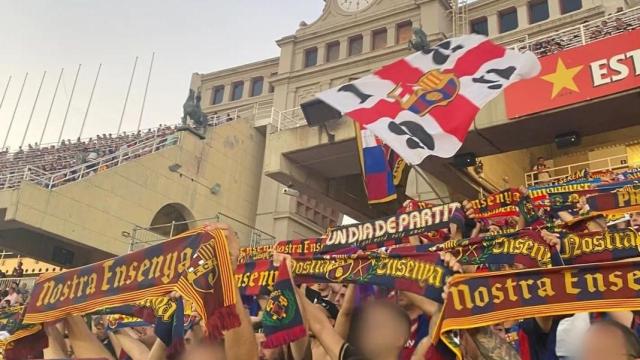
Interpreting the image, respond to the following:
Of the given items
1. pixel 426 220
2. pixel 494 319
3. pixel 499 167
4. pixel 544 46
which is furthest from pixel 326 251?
pixel 499 167

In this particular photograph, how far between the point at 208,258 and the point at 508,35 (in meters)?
25.7

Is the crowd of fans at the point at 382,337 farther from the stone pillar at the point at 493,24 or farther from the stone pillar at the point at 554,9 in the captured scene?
the stone pillar at the point at 493,24

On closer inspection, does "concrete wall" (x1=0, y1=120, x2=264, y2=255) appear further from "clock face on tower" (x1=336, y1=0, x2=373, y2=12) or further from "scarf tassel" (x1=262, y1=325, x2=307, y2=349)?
"scarf tassel" (x1=262, y1=325, x2=307, y2=349)

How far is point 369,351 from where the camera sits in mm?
2795

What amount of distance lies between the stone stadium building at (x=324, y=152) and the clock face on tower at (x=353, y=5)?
0.07 metres

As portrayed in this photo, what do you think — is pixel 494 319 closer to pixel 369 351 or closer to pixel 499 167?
pixel 369 351

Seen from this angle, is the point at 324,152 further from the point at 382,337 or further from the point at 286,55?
the point at 382,337

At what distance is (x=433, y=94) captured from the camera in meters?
8.94

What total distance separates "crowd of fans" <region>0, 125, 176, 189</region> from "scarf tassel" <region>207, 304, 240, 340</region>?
18024 mm

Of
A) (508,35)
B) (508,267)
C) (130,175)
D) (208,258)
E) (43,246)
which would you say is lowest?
(208,258)

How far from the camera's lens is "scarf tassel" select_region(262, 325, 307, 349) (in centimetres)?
330

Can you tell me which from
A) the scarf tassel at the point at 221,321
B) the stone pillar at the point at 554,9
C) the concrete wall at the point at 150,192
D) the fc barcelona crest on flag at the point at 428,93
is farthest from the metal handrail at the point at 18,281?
the stone pillar at the point at 554,9

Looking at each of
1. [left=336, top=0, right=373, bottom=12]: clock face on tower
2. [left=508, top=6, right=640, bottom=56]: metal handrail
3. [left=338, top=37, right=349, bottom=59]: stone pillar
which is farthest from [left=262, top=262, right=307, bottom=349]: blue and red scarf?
[left=336, top=0, right=373, bottom=12]: clock face on tower

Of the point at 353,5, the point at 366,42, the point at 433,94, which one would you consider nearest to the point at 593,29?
the point at 433,94
